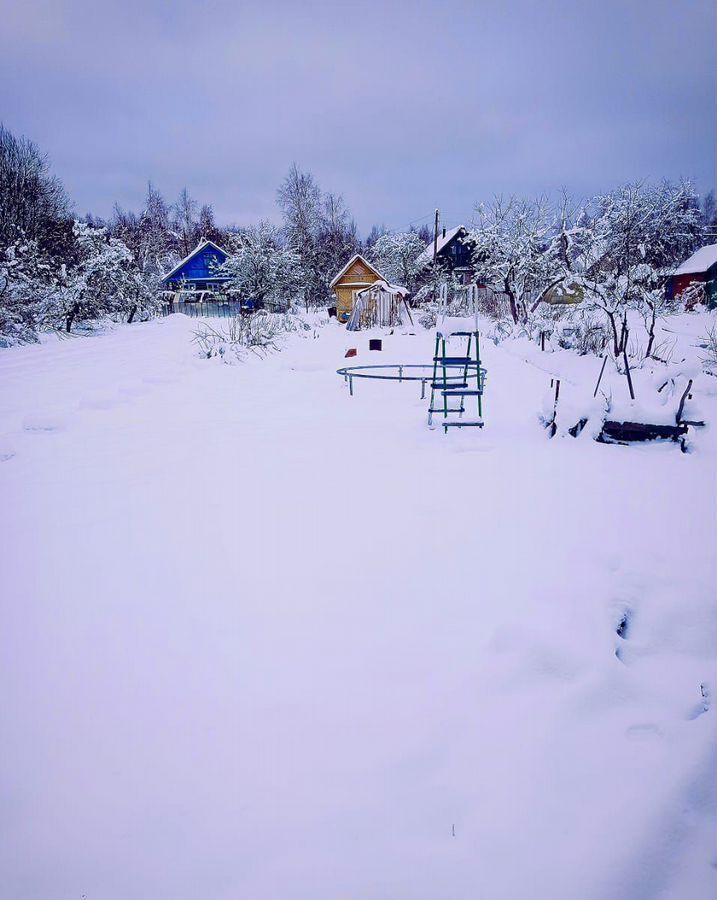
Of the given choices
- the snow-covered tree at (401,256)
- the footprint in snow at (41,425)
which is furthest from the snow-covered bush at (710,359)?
the snow-covered tree at (401,256)

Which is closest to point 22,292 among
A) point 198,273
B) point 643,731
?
point 643,731

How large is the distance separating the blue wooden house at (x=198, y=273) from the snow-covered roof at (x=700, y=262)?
3184 cm

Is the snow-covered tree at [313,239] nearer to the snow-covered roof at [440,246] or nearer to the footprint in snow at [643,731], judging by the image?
the snow-covered roof at [440,246]

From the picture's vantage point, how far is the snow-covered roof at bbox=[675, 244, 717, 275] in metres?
28.0

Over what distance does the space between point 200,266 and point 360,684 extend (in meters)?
40.9

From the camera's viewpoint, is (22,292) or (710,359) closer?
(710,359)

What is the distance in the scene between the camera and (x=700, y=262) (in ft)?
94.7

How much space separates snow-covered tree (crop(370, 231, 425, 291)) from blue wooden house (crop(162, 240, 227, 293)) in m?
13.5

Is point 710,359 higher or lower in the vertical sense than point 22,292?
lower

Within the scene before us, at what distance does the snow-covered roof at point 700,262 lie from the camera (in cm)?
2798

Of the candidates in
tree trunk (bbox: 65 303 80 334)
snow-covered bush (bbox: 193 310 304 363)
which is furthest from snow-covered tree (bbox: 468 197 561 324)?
tree trunk (bbox: 65 303 80 334)

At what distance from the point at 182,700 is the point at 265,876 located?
0.88 metres

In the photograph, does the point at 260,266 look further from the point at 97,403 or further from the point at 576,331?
the point at 97,403

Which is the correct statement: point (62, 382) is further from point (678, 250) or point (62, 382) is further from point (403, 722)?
point (678, 250)
